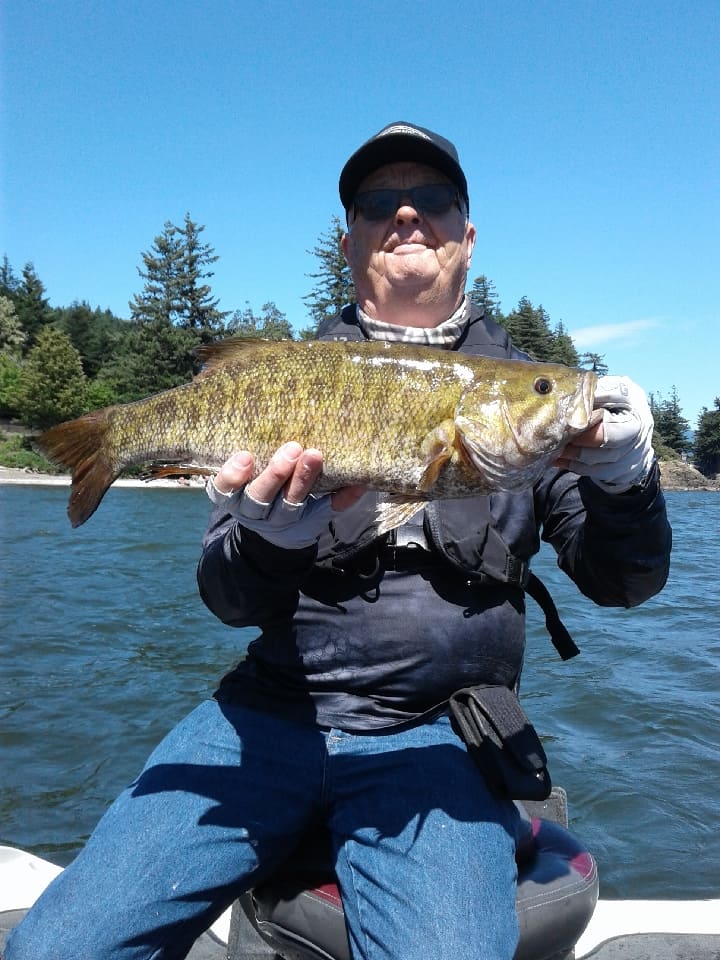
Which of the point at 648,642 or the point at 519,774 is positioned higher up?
the point at 519,774

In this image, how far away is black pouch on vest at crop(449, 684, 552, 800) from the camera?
9.25 feet

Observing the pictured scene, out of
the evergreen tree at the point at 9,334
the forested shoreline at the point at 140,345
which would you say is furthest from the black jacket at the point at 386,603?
the evergreen tree at the point at 9,334

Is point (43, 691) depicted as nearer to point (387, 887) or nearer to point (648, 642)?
point (387, 887)

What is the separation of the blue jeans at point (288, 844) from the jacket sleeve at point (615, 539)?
2.87 feet

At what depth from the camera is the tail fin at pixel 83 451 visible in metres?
3.00

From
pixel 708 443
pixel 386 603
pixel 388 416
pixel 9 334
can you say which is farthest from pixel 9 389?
pixel 708 443

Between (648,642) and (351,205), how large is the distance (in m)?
10.1

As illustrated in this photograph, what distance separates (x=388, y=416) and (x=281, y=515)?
0.51 m

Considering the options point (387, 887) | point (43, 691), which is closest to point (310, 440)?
point (387, 887)

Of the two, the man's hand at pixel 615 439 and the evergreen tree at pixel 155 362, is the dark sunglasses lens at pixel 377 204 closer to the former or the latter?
the man's hand at pixel 615 439

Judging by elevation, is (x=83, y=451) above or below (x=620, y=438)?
below

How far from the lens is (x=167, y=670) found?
1026 centimetres

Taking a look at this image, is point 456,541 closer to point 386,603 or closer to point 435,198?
point 386,603

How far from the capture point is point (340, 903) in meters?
2.61
